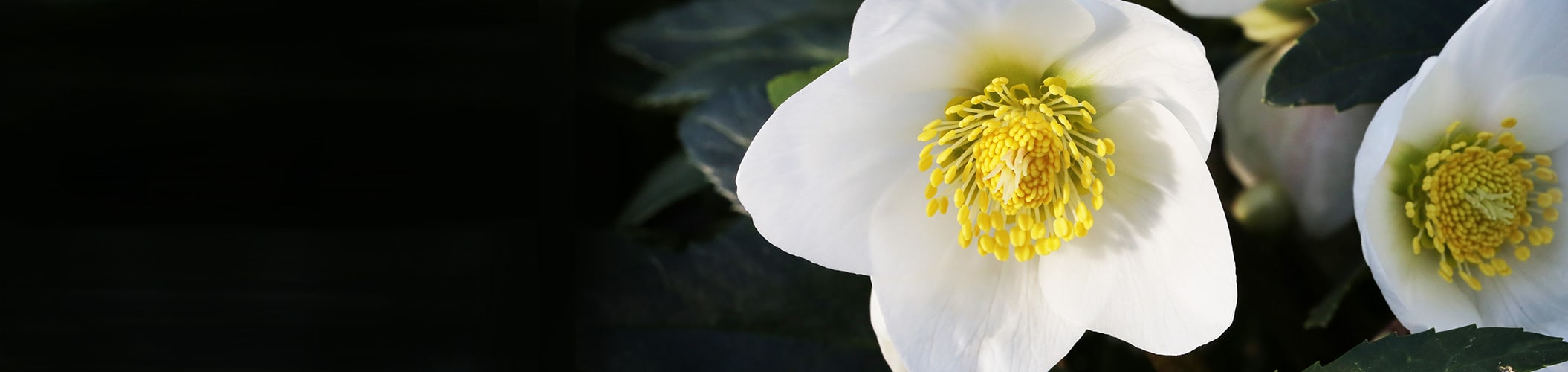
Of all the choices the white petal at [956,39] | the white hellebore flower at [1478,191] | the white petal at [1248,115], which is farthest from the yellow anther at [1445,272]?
the white petal at [956,39]

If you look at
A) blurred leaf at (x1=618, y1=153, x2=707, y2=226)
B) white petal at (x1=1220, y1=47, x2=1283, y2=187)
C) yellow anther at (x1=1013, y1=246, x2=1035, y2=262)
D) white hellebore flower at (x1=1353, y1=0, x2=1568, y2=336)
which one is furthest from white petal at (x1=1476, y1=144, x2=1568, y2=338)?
blurred leaf at (x1=618, y1=153, x2=707, y2=226)

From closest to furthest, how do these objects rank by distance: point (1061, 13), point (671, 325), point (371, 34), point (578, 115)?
point (1061, 13)
point (371, 34)
point (671, 325)
point (578, 115)

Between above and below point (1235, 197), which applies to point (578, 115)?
above

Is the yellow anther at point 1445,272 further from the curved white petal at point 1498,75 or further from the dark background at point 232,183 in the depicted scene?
the dark background at point 232,183

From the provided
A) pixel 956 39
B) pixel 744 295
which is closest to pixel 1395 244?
pixel 956 39

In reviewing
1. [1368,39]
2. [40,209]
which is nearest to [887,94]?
[1368,39]

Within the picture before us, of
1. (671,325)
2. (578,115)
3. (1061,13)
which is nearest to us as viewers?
(1061,13)

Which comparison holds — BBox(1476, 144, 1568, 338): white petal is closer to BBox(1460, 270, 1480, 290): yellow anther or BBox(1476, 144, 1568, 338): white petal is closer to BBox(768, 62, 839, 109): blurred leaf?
BBox(1460, 270, 1480, 290): yellow anther

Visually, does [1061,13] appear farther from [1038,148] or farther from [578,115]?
[578,115]
